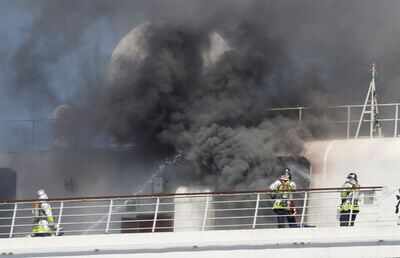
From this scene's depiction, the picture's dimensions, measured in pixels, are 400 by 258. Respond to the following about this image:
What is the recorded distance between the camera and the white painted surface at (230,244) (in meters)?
16.6

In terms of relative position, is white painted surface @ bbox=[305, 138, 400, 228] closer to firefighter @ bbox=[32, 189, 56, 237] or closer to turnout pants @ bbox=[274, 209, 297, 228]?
turnout pants @ bbox=[274, 209, 297, 228]

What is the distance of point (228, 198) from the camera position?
2170 cm

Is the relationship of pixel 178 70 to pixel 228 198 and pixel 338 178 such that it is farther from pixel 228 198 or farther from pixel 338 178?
pixel 338 178

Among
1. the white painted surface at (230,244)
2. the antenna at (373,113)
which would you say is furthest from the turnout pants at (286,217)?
the antenna at (373,113)

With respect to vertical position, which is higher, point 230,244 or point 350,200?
point 350,200

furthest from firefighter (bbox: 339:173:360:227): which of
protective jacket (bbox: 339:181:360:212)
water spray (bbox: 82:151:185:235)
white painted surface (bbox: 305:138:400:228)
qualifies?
water spray (bbox: 82:151:185:235)

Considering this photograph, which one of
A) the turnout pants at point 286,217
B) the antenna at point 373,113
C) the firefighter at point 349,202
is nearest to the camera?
the firefighter at point 349,202

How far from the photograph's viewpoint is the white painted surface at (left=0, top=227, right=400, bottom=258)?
16.6 meters

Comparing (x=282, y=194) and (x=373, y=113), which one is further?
(x=373, y=113)

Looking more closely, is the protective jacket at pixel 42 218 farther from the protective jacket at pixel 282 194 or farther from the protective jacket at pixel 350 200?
the protective jacket at pixel 350 200

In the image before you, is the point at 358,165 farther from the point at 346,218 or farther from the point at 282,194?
the point at 282,194

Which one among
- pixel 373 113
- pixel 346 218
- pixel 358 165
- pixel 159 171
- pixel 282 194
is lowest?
pixel 346 218

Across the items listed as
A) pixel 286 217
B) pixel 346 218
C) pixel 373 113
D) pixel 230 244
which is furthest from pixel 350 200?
pixel 373 113

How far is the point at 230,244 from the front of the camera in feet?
55.5
